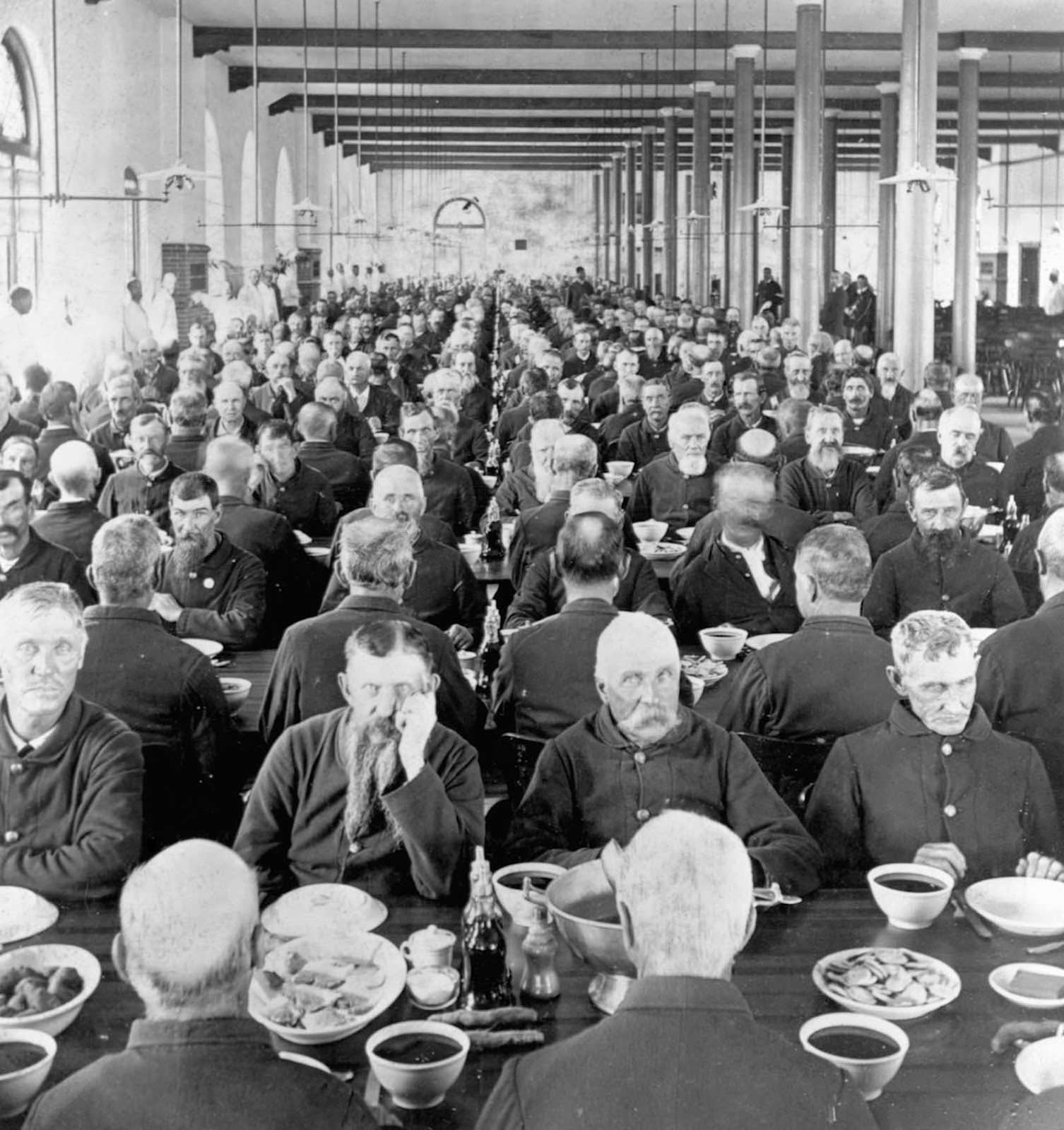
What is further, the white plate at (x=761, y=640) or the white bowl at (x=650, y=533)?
the white bowl at (x=650, y=533)

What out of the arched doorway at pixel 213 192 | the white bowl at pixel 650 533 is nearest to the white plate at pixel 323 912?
the white bowl at pixel 650 533

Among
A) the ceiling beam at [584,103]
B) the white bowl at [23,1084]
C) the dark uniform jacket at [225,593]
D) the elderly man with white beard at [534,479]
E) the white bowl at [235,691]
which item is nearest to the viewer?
the white bowl at [23,1084]

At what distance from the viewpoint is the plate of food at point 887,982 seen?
7.43ft

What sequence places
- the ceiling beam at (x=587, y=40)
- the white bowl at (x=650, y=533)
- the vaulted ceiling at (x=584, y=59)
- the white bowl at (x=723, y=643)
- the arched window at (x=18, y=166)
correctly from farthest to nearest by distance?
the ceiling beam at (x=587, y=40) → the vaulted ceiling at (x=584, y=59) → the arched window at (x=18, y=166) → the white bowl at (x=650, y=533) → the white bowl at (x=723, y=643)

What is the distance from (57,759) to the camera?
300cm

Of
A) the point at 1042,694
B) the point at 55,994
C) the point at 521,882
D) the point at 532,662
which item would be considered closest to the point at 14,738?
the point at 55,994

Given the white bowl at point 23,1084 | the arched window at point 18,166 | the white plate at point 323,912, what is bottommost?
the white bowl at point 23,1084

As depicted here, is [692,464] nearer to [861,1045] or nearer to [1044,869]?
[1044,869]

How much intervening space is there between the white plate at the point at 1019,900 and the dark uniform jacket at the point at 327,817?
2.94ft

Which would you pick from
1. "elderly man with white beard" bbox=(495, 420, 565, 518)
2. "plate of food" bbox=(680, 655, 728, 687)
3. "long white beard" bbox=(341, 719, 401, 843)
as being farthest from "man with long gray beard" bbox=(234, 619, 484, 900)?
"elderly man with white beard" bbox=(495, 420, 565, 518)

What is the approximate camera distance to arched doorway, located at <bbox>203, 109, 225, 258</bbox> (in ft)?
56.1

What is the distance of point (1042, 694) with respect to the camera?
3.90 meters

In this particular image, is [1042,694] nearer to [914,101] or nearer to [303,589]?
[303,589]

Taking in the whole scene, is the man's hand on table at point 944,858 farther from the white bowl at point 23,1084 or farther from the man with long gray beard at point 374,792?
the white bowl at point 23,1084
